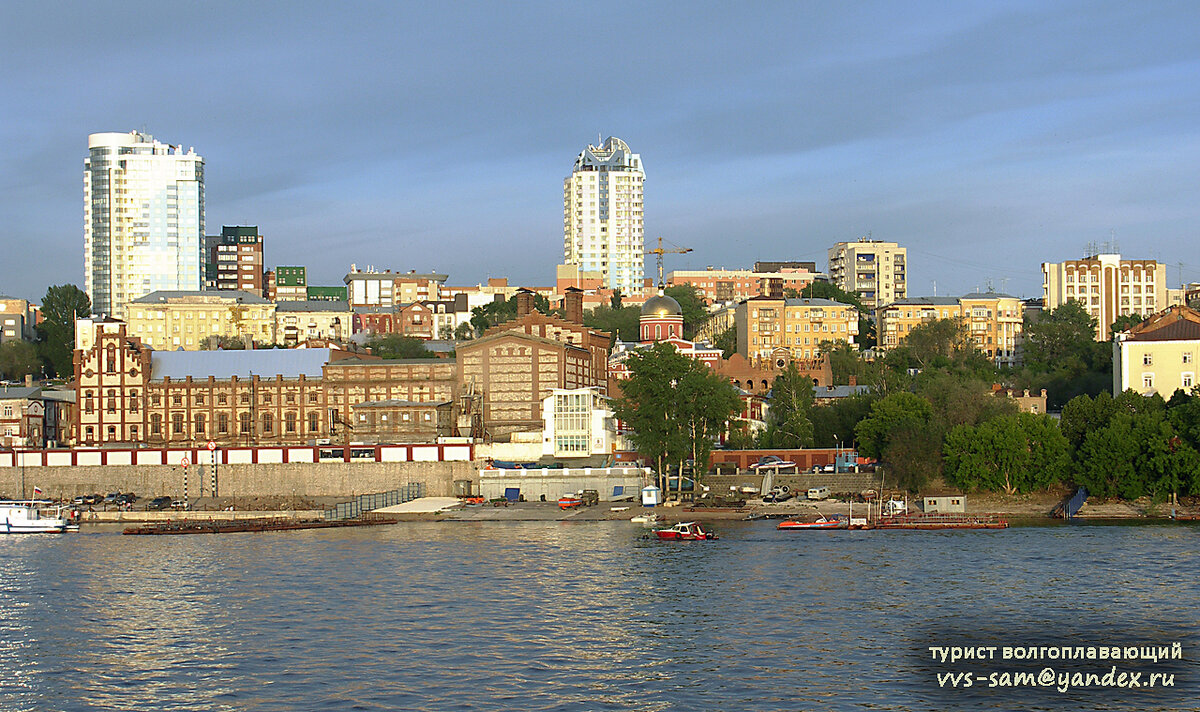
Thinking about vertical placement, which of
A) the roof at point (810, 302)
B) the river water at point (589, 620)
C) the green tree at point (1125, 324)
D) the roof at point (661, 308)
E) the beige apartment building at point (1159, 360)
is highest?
the roof at point (810, 302)

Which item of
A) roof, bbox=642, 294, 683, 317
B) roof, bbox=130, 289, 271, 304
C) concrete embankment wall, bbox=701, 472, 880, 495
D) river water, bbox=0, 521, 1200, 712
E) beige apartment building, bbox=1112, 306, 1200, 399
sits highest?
roof, bbox=130, 289, 271, 304

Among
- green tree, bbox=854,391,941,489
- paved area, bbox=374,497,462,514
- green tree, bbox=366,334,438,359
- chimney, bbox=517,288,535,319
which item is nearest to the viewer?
green tree, bbox=854,391,941,489

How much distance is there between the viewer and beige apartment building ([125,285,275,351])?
181625 mm

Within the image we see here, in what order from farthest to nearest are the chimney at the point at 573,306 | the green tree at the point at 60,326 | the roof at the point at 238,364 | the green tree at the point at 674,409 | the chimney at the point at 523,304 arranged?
1. the green tree at the point at 60,326
2. the chimney at the point at 573,306
3. the chimney at the point at 523,304
4. the roof at the point at 238,364
5. the green tree at the point at 674,409

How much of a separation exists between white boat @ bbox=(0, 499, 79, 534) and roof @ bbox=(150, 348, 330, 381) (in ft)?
80.8

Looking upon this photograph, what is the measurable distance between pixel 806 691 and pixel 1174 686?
971 cm

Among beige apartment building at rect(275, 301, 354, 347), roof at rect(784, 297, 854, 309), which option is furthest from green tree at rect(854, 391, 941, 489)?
beige apartment building at rect(275, 301, 354, 347)

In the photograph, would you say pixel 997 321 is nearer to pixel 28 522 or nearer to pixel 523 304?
pixel 523 304

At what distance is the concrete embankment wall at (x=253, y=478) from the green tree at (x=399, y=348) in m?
38.8

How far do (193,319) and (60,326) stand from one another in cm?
2426

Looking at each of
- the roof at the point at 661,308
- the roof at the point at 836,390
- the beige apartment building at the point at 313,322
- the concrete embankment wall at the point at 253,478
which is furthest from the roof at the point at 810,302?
the concrete embankment wall at the point at 253,478

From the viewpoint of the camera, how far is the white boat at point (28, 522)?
81.5 metres

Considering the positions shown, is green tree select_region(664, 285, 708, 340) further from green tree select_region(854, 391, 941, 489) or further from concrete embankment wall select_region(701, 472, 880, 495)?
concrete embankment wall select_region(701, 472, 880, 495)

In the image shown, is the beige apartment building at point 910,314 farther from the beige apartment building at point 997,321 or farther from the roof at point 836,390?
the roof at point 836,390
